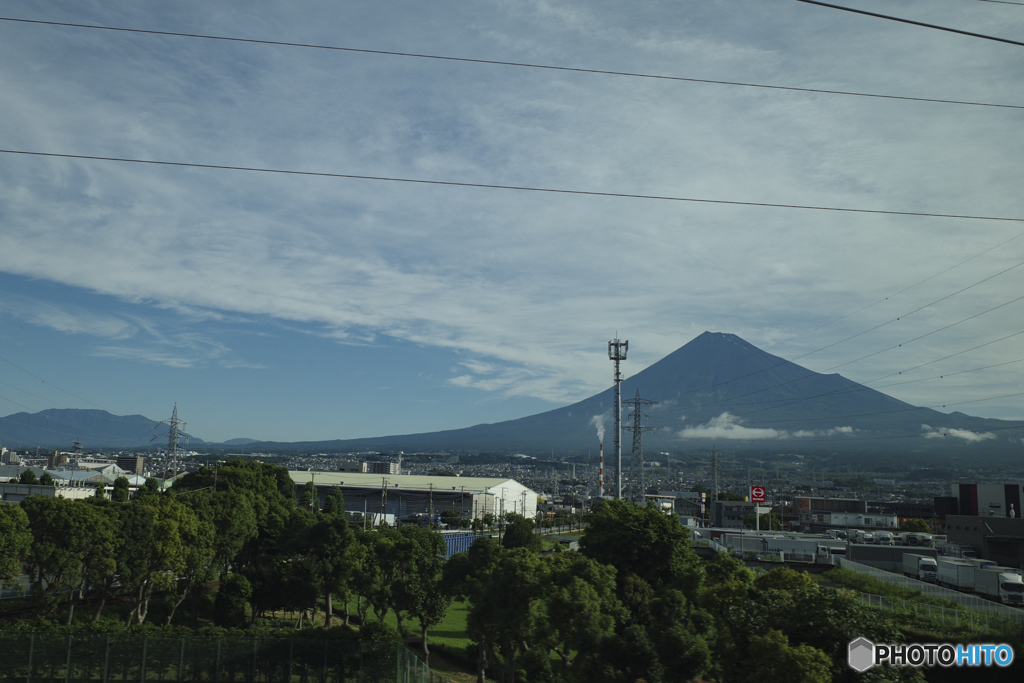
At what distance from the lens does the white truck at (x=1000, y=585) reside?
99.7 ft

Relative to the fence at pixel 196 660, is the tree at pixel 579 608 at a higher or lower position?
higher

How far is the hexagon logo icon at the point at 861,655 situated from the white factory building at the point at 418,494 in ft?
225

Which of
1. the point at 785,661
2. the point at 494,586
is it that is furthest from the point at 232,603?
the point at 785,661

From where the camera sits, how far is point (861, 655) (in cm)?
1033

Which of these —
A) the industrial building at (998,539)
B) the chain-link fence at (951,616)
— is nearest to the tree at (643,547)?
the chain-link fence at (951,616)

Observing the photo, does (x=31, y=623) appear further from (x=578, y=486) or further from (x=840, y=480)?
(x=840, y=480)

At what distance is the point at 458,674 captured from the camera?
23.3 meters

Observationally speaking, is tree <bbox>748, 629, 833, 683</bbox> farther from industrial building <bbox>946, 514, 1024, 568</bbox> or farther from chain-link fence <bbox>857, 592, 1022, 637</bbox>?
industrial building <bbox>946, 514, 1024, 568</bbox>

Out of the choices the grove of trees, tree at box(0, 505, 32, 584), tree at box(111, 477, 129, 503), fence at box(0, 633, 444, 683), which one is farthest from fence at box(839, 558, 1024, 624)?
tree at box(111, 477, 129, 503)

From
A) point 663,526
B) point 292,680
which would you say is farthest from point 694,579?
point 292,680

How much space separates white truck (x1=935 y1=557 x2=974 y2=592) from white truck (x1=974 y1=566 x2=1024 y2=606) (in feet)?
2.47

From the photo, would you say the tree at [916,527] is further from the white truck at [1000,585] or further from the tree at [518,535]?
the tree at [518,535]

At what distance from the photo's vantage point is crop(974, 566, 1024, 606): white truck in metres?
30.4

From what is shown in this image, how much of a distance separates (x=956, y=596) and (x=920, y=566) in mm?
11451
